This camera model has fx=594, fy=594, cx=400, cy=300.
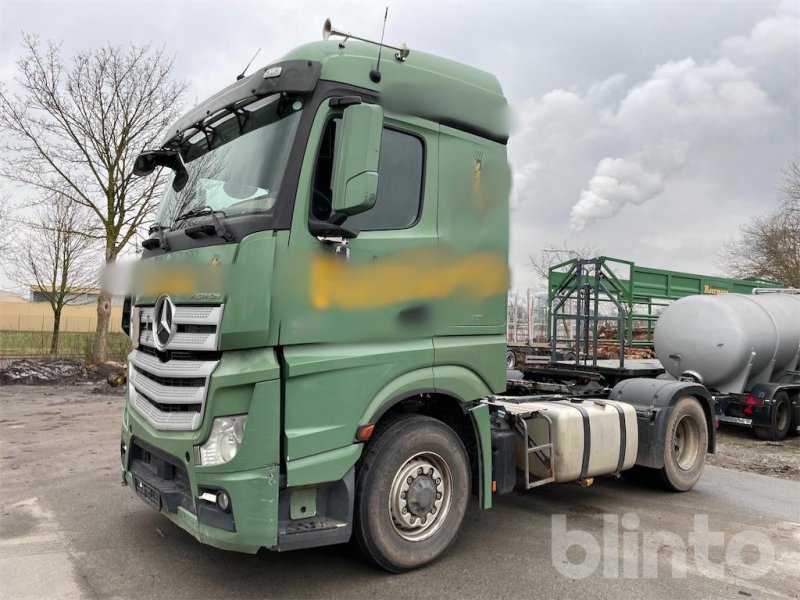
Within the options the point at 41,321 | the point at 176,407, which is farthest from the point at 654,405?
the point at 41,321

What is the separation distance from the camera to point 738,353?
917 cm

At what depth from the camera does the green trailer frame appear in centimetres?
914

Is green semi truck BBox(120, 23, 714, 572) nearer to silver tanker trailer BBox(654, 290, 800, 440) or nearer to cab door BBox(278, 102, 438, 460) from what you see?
cab door BBox(278, 102, 438, 460)

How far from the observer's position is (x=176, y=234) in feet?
13.2

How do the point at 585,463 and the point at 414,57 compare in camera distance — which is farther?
the point at 585,463

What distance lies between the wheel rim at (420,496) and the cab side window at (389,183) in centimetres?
160

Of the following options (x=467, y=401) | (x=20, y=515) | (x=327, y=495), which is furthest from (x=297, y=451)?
(x=20, y=515)

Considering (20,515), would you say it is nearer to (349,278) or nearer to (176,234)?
(176,234)

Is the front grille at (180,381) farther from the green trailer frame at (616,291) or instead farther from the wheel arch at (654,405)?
the green trailer frame at (616,291)

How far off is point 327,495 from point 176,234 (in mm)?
2000

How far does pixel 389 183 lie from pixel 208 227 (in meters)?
1.20

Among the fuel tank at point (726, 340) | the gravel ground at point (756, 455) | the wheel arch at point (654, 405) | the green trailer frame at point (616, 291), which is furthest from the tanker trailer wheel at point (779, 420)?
the wheel arch at point (654, 405)

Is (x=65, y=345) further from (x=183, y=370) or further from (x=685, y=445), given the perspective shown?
(x=685, y=445)

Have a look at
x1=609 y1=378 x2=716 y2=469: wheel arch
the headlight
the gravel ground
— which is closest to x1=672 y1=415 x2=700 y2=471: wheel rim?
x1=609 y1=378 x2=716 y2=469: wheel arch
